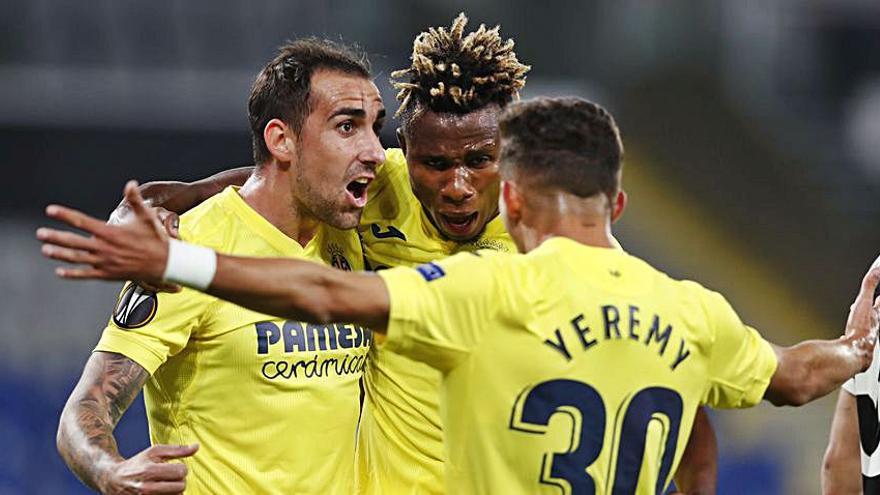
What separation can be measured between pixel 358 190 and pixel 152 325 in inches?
33.1

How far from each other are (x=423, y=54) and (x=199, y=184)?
87 cm

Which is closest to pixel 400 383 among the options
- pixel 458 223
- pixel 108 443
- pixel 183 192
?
pixel 458 223

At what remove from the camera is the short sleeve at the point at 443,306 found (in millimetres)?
3316

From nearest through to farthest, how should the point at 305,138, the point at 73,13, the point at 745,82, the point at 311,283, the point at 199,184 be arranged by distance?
the point at 311,283
the point at 305,138
the point at 199,184
the point at 73,13
the point at 745,82

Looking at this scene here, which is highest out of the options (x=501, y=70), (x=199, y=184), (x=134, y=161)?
(x=134, y=161)

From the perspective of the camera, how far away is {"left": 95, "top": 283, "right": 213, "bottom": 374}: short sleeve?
4.11 meters

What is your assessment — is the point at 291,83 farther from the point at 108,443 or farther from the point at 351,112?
the point at 108,443

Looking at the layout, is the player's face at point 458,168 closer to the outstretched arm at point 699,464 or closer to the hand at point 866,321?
the outstretched arm at point 699,464

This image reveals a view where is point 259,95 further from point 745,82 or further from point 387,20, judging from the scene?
point 745,82

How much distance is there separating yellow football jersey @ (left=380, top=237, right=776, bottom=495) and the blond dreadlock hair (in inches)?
50.7

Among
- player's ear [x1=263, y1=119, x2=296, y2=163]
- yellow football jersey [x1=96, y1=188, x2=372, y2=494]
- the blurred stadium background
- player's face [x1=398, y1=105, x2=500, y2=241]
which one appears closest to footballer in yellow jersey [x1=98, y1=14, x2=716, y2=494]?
player's face [x1=398, y1=105, x2=500, y2=241]

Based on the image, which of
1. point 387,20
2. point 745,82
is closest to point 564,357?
point 387,20

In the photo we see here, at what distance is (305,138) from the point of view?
4543 mm

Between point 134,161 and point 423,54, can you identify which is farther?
point 134,161
